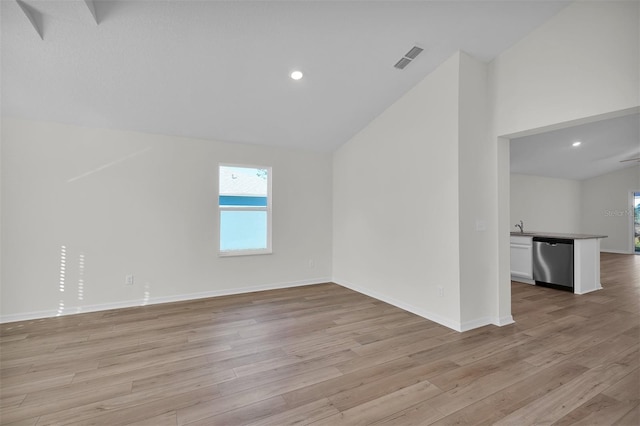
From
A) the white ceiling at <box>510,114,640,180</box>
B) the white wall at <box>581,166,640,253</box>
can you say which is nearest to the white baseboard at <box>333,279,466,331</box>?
the white ceiling at <box>510,114,640,180</box>

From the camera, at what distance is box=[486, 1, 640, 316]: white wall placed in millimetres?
2551

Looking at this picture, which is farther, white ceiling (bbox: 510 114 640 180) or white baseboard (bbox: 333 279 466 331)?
→ white ceiling (bbox: 510 114 640 180)

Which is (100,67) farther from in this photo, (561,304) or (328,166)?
(561,304)

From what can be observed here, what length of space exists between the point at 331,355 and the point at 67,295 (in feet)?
11.2

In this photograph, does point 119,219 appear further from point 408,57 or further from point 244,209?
point 408,57

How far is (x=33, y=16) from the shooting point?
241 cm

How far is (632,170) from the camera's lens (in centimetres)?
907

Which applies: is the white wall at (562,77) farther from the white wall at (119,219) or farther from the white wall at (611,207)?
the white wall at (611,207)

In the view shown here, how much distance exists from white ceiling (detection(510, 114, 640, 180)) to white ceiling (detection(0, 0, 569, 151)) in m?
3.55

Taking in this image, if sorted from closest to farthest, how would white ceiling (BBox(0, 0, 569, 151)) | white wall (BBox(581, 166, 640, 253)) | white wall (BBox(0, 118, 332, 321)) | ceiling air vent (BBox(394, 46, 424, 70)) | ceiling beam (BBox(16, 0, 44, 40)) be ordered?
1. ceiling beam (BBox(16, 0, 44, 40))
2. white ceiling (BBox(0, 0, 569, 151))
3. ceiling air vent (BBox(394, 46, 424, 70))
4. white wall (BBox(0, 118, 332, 321))
5. white wall (BBox(581, 166, 640, 253))

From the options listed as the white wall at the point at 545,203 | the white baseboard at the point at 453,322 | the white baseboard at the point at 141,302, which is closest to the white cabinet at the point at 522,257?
the white baseboard at the point at 453,322

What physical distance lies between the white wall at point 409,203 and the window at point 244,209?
1.39m

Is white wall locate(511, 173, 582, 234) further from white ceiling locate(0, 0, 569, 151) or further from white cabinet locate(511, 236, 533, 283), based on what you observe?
white ceiling locate(0, 0, 569, 151)

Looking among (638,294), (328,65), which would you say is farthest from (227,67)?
(638,294)
